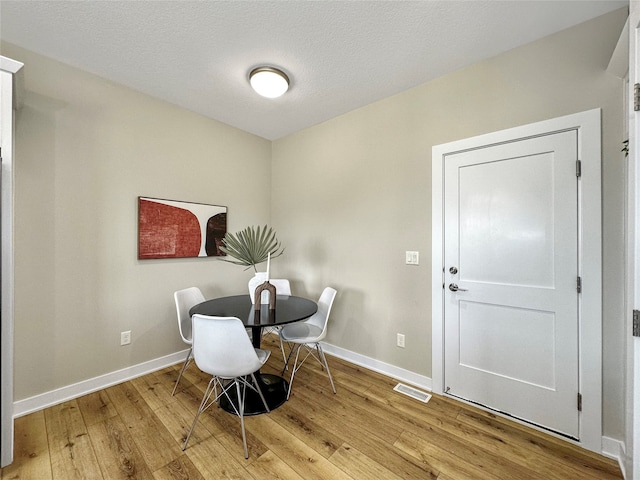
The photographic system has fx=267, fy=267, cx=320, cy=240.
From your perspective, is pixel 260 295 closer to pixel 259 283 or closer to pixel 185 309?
pixel 259 283

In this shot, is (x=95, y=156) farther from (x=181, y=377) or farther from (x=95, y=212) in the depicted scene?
(x=181, y=377)

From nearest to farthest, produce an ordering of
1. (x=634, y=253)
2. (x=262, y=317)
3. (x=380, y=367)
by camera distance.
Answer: (x=634, y=253) → (x=262, y=317) → (x=380, y=367)

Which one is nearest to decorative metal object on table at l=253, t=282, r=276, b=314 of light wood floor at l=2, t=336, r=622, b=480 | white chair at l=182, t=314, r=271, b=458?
white chair at l=182, t=314, r=271, b=458

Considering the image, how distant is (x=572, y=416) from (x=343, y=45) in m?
2.95

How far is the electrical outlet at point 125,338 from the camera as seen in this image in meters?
2.42

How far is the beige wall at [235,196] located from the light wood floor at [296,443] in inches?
14.6

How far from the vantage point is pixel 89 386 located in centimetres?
223

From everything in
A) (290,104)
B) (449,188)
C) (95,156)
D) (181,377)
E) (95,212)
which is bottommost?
(181,377)

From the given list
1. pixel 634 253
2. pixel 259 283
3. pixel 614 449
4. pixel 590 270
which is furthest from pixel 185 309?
pixel 614 449

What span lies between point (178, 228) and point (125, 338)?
1.12 meters

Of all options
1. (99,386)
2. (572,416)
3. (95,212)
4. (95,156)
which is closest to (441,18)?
(572,416)

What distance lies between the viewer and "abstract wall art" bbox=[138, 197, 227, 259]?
8.39 feet

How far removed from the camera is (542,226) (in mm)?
1828

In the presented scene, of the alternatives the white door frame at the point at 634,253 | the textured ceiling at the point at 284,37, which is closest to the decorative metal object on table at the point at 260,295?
the textured ceiling at the point at 284,37
